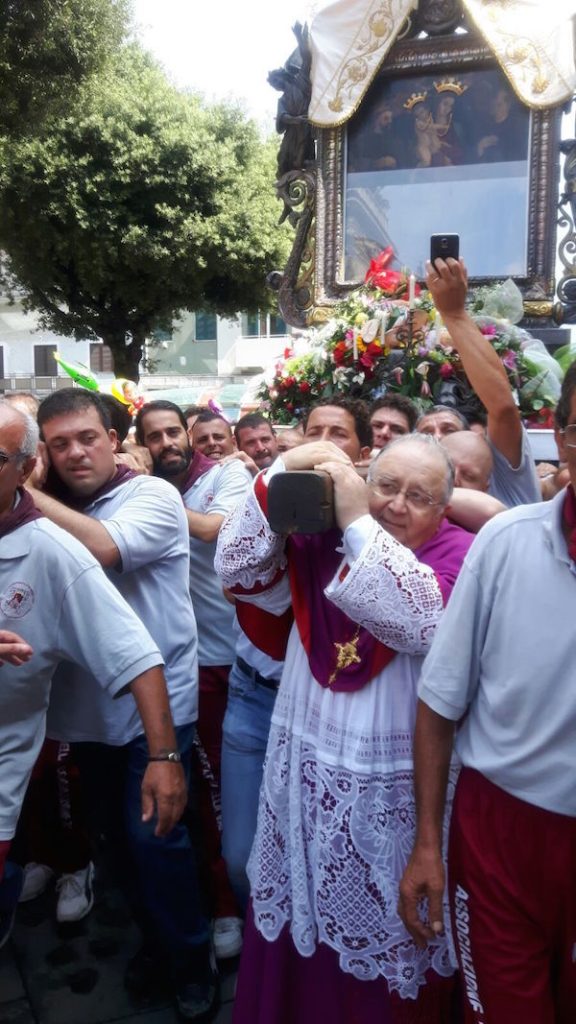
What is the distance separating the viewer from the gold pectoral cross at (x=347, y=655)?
2.00 meters

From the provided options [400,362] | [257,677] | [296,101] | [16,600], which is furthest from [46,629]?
[296,101]

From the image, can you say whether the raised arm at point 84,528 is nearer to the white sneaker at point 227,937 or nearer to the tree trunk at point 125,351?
the white sneaker at point 227,937

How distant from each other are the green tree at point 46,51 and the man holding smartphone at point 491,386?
8180mm

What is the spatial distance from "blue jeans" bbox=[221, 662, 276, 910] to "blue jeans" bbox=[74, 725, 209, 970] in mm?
166

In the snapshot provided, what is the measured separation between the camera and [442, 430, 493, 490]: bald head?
9.09 feet

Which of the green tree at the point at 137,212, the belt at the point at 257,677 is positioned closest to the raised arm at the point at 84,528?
the belt at the point at 257,677

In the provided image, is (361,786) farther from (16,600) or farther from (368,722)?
(16,600)

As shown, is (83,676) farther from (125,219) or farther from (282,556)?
(125,219)

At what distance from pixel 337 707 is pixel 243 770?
2.37 feet

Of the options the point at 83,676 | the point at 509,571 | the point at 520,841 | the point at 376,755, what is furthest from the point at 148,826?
the point at 509,571

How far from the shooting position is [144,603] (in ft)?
9.36

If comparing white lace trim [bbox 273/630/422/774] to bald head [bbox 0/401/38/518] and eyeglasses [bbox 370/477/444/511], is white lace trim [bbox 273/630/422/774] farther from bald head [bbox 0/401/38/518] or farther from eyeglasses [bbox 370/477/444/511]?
bald head [bbox 0/401/38/518]

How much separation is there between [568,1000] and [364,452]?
65.7 inches

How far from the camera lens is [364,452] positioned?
2887 mm
